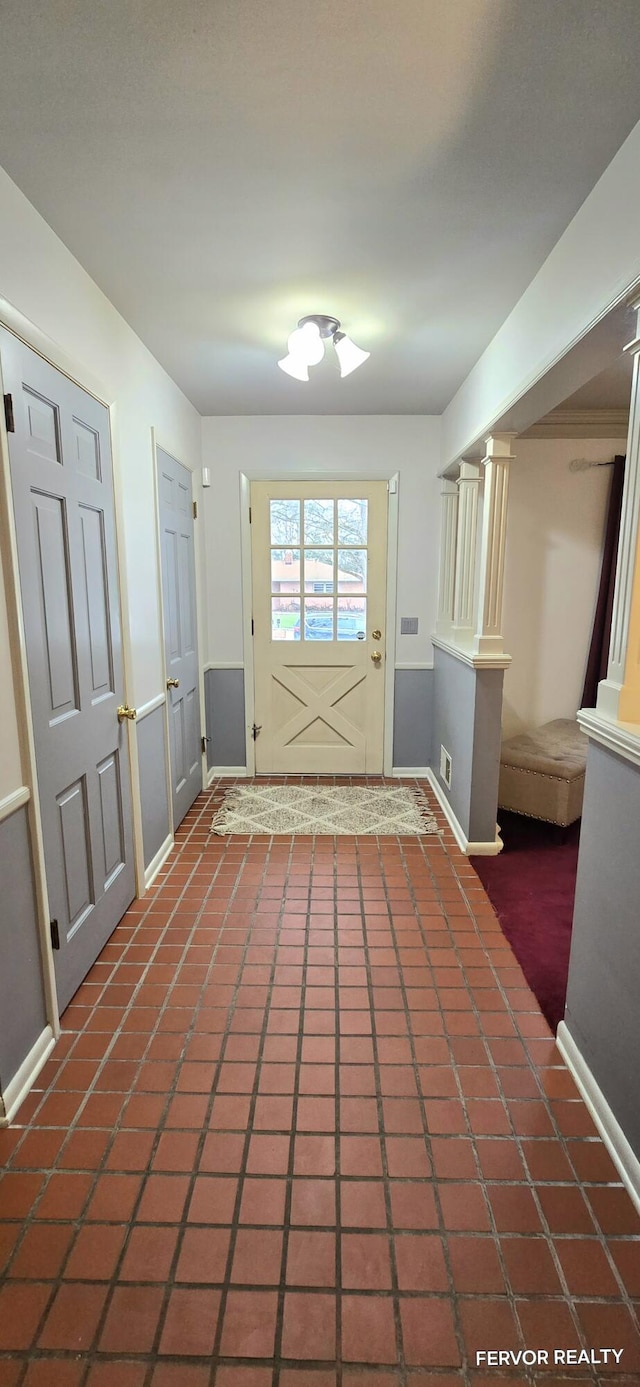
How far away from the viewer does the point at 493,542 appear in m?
2.77

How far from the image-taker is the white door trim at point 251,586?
12.4ft

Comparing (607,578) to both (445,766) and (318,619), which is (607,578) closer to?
(445,766)

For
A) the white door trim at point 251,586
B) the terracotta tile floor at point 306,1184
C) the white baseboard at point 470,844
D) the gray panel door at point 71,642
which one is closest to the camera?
the terracotta tile floor at point 306,1184

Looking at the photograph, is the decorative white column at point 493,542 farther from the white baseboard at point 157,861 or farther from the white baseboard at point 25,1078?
the white baseboard at point 25,1078

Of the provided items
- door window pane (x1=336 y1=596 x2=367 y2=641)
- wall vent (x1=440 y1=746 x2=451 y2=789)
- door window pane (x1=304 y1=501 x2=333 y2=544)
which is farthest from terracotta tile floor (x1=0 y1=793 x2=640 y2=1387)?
door window pane (x1=304 y1=501 x2=333 y2=544)

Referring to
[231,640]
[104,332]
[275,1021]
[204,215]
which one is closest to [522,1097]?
[275,1021]

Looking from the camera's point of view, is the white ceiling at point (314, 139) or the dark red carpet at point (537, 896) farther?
the dark red carpet at point (537, 896)

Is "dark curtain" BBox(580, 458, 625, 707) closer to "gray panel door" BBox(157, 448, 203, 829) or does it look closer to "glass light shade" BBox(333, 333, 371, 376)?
"glass light shade" BBox(333, 333, 371, 376)

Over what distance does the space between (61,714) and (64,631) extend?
0.26 metres

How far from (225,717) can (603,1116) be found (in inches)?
120

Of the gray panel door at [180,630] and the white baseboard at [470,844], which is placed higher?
the gray panel door at [180,630]

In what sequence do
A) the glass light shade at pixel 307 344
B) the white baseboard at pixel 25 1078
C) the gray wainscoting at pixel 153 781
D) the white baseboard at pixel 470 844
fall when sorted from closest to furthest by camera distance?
the white baseboard at pixel 25 1078, the glass light shade at pixel 307 344, the gray wainscoting at pixel 153 781, the white baseboard at pixel 470 844

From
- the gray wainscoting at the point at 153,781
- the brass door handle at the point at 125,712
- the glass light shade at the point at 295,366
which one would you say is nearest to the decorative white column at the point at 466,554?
the glass light shade at the point at 295,366

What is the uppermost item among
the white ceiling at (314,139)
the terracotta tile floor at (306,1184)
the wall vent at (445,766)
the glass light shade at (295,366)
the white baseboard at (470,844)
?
the white ceiling at (314,139)
